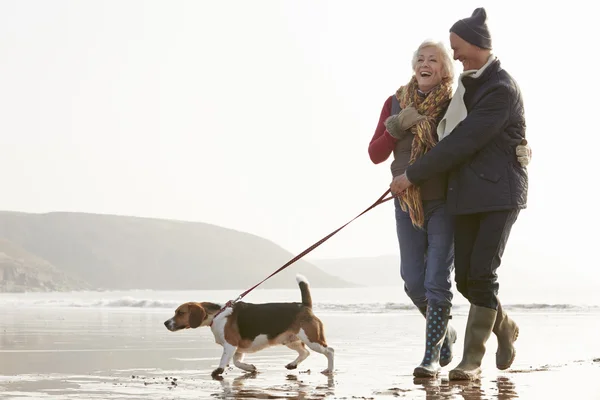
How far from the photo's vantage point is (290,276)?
68.3 m

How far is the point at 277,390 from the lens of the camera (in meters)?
5.30

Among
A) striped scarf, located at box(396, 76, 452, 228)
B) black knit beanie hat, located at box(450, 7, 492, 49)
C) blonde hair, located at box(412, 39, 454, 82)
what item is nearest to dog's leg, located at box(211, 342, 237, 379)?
striped scarf, located at box(396, 76, 452, 228)

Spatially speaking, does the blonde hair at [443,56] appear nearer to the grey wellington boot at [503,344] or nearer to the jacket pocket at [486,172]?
the jacket pocket at [486,172]

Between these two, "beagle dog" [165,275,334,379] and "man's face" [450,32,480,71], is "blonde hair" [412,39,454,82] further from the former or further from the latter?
"beagle dog" [165,275,334,379]

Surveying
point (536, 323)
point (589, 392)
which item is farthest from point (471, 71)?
point (536, 323)

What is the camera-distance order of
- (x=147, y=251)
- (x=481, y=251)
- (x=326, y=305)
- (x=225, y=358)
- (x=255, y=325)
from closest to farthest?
(x=481, y=251) < (x=225, y=358) < (x=255, y=325) < (x=326, y=305) < (x=147, y=251)

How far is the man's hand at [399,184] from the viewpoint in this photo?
5605 millimetres

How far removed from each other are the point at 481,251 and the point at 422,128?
86 centimetres

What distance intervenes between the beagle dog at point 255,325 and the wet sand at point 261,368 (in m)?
0.20

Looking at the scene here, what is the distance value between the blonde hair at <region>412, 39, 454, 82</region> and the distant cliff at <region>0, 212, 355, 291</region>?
47090mm

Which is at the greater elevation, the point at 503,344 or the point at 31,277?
the point at 31,277

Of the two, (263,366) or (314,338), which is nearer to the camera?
(314,338)

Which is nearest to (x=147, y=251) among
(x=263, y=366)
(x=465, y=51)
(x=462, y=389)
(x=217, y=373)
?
(x=263, y=366)

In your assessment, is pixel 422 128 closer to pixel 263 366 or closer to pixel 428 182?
pixel 428 182
